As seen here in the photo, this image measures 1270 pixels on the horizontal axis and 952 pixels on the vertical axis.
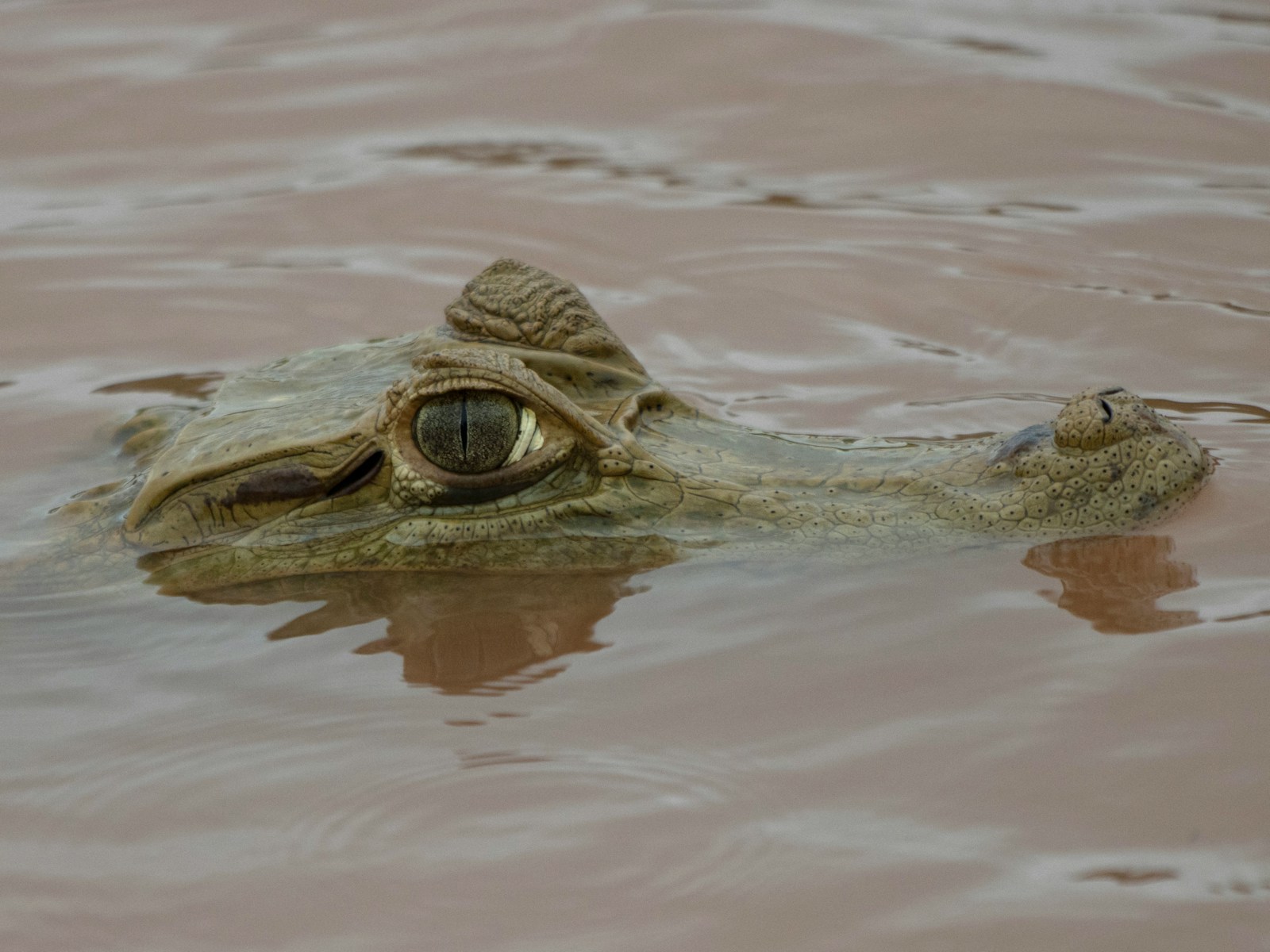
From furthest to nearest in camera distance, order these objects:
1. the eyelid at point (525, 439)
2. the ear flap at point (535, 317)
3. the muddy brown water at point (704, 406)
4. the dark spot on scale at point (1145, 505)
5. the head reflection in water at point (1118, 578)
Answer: the ear flap at point (535, 317) < the eyelid at point (525, 439) < the dark spot on scale at point (1145, 505) < the head reflection in water at point (1118, 578) < the muddy brown water at point (704, 406)

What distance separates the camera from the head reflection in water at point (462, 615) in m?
3.44

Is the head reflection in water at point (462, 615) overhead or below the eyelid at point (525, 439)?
below

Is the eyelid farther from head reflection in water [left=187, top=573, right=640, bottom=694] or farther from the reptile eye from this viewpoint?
head reflection in water [left=187, top=573, right=640, bottom=694]

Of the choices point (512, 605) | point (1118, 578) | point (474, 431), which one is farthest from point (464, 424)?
point (1118, 578)

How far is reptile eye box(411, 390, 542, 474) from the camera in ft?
12.4

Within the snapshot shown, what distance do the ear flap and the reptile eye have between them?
606 mm

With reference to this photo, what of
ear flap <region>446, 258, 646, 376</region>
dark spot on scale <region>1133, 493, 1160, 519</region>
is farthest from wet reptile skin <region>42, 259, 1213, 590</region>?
ear flap <region>446, 258, 646, 376</region>

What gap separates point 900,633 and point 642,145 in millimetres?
4993

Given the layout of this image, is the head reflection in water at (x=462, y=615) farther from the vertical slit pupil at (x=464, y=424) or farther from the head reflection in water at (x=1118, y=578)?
the head reflection in water at (x=1118, y=578)

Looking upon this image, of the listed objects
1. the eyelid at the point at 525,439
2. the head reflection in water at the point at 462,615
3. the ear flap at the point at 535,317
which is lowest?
the head reflection in water at the point at 462,615

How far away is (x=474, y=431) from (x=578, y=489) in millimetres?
301

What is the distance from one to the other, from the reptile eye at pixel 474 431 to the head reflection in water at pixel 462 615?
286 millimetres

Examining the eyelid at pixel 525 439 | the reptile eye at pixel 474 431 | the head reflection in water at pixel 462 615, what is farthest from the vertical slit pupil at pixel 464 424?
the head reflection in water at pixel 462 615

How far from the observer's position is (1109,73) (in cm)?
829
